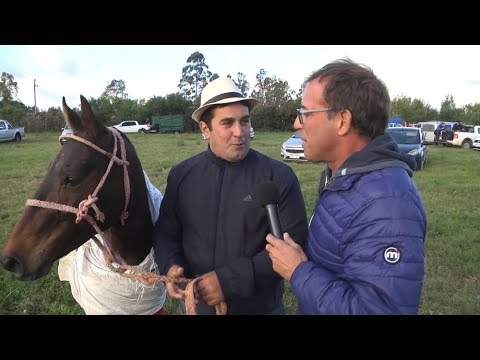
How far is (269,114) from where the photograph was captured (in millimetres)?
44031

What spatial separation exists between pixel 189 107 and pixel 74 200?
46.0 metres

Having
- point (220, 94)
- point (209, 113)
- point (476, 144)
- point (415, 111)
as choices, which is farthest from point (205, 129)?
point (415, 111)

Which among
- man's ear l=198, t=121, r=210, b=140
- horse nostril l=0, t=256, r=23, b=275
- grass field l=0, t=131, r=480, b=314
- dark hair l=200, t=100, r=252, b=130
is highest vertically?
dark hair l=200, t=100, r=252, b=130

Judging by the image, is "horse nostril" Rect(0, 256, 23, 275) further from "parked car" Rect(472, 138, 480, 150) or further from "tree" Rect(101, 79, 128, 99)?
"tree" Rect(101, 79, 128, 99)

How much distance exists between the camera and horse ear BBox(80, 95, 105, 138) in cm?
217

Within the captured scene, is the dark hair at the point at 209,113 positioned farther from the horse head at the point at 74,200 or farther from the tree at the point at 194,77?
the tree at the point at 194,77

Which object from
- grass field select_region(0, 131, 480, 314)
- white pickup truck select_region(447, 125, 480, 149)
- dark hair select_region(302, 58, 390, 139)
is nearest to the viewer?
dark hair select_region(302, 58, 390, 139)

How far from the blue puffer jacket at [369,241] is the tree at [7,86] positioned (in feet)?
161

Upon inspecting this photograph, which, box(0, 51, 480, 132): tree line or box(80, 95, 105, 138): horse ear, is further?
box(0, 51, 480, 132): tree line

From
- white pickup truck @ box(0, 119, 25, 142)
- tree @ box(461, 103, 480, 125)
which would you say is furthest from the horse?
tree @ box(461, 103, 480, 125)

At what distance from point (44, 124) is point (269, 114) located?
22.5m

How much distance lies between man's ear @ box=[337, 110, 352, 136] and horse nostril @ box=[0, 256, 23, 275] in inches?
68.0
